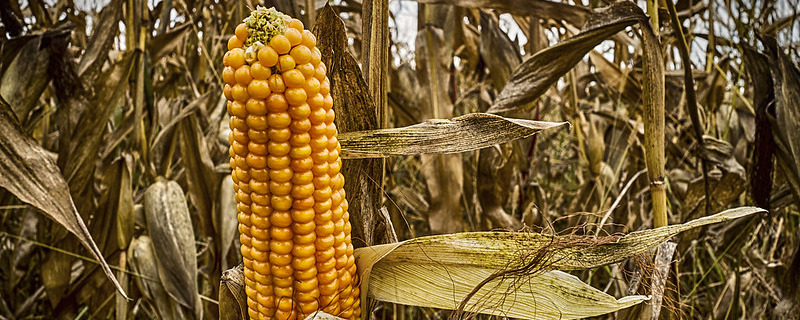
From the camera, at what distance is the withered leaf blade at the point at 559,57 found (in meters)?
1.39

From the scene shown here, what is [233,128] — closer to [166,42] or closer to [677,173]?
[166,42]

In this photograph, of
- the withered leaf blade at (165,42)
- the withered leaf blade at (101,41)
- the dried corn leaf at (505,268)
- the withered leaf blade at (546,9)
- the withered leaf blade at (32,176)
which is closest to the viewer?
the dried corn leaf at (505,268)

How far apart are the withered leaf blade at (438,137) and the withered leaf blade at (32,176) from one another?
0.64 meters

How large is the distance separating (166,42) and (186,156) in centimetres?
51

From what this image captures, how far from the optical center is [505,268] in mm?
979

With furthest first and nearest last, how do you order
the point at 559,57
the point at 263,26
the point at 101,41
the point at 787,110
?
1. the point at 101,41
2. the point at 787,110
3. the point at 559,57
4. the point at 263,26

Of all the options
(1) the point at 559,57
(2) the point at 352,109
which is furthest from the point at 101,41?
(1) the point at 559,57

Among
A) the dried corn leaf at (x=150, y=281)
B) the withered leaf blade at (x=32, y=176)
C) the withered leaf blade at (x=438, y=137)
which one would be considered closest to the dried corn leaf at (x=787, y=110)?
the withered leaf blade at (x=438, y=137)

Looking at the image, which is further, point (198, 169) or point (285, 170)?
point (198, 169)

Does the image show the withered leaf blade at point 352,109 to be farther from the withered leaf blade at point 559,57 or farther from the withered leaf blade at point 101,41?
the withered leaf blade at point 101,41

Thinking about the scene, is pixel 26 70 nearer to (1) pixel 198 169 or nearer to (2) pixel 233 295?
(1) pixel 198 169

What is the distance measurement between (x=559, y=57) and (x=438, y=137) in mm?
601

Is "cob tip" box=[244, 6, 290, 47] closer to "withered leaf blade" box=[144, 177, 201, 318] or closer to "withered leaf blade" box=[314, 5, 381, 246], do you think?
"withered leaf blade" box=[314, 5, 381, 246]

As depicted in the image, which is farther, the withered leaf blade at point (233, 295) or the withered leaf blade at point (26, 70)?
the withered leaf blade at point (26, 70)
